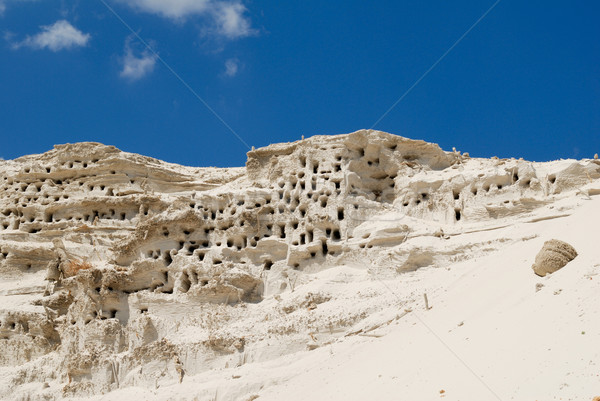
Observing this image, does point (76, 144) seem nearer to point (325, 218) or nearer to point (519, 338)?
point (325, 218)

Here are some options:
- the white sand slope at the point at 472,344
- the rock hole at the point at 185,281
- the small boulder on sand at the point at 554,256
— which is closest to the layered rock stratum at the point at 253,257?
the rock hole at the point at 185,281

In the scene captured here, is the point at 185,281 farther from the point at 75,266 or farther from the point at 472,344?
the point at 472,344

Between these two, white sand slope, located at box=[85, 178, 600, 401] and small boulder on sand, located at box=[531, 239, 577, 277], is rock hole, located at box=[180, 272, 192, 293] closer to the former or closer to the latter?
white sand slope, located at box=[85, 178, 600, 401]

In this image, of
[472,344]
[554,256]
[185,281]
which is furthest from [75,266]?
[554,256]

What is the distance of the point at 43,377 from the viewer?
3522 cm

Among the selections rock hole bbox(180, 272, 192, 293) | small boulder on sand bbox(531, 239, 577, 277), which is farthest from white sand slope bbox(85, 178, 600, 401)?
rock hole bbox(180, 272, 192, 293)

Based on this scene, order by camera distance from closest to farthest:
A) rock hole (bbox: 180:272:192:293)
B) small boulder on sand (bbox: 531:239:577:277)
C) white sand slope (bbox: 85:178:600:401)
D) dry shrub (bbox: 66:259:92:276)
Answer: white sand slope (bbox: 85:178:600:401), small boulder on sand (bbox: 531:239:577:277), rock hole (bbox: 180:272:192:293), dry shrub (bbox: 66:259:92:276)

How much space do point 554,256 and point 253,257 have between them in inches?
769

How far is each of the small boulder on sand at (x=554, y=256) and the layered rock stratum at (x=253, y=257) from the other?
690cm

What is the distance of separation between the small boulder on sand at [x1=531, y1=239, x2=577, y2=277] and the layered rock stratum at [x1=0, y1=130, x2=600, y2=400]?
690 cm

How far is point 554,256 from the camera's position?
20172 millimetres

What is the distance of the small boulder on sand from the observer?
20.1 meters

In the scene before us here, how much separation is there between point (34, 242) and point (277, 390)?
79.1ft

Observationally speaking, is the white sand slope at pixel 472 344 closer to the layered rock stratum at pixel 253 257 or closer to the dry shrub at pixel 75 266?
the layered rock stratum at pixel 253 257
